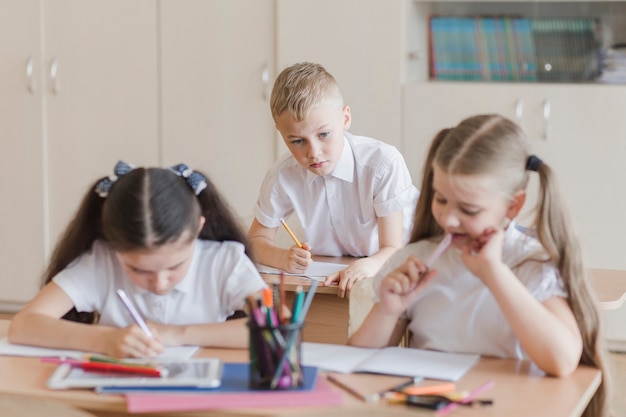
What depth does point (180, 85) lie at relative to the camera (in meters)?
4.26

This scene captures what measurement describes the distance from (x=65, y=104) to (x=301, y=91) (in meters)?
1.91

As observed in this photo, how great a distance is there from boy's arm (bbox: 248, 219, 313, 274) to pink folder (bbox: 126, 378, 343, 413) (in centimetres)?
94

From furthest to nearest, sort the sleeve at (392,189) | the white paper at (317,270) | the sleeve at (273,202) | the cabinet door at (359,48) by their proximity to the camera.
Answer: the cabinet door at (359,48) < the sleeve at (273,202) < the sleeve at (392,189) < the white paper at (317,270)

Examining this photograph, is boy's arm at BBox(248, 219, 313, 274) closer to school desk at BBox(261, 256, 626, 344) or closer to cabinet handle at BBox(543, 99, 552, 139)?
school desk at BBox(261, 256, 626, 344)

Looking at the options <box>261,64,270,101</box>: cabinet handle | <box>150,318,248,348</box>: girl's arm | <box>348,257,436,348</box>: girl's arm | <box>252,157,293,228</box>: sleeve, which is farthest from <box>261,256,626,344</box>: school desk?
<box>261,64,270,101</box>: cabinet handle

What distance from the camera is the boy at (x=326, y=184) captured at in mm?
2779

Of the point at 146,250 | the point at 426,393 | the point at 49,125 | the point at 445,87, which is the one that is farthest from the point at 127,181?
the point at 49,125

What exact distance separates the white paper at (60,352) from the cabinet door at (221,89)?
2.31 metres

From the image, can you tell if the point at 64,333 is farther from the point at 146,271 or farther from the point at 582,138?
the point at 582,138

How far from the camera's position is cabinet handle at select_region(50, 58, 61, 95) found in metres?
4.36

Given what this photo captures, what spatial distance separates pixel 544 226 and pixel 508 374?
0.92 feet

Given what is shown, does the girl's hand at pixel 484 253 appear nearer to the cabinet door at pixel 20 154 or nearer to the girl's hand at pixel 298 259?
the girl's hand at pixel 298 259

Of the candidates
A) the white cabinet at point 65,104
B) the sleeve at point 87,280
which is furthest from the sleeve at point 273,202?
the white cabinet at point 65,104

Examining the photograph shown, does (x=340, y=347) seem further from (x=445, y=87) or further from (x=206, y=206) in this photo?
(x=445, y=87)
